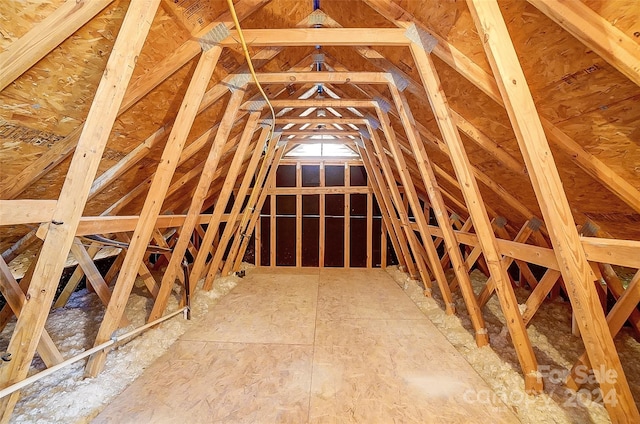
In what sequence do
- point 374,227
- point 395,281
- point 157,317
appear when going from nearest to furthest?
point 157,317
point 395,281
point 374,227

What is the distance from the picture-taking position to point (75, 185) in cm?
144

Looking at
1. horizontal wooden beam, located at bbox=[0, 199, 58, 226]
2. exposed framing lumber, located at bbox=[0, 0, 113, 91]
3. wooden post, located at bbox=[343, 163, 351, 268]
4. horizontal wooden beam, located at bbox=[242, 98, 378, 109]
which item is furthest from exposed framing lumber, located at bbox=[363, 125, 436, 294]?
horizontal wooden beam, located at bbox=[0, 199, 58, 226]

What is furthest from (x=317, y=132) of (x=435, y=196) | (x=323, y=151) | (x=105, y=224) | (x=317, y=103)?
(x=105, y=224)

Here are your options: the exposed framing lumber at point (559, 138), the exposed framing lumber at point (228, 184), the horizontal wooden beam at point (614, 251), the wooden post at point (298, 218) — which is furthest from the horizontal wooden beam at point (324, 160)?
the horizontal wooden beam at point (614, 251)

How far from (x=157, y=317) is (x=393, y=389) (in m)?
2.39

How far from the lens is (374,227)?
628cm

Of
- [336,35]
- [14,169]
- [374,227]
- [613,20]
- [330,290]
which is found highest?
[336,35]

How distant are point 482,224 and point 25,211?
271cm

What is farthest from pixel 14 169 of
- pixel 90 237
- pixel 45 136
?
pixel 90 237

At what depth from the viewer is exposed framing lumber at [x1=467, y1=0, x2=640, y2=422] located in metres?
1.38

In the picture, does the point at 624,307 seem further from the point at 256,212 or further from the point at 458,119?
the point at 256,212

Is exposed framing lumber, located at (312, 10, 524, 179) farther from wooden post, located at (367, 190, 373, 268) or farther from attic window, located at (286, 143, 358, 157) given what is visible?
wooden post, located at (367, 190, 373, 268)

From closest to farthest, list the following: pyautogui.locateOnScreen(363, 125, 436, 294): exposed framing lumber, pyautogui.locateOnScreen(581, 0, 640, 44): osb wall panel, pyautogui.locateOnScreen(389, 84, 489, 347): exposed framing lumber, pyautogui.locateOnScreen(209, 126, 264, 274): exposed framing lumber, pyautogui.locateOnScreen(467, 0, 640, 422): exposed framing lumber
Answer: pyautogui.locateOnScreen(581, 0, 640, 44): osb wall panel, pyautogui.locateOnScreen(467, 0, 640, 422): exposed framing lumber, pyautogui.locateOnScreen(389, 84, 489, 347): exposed framing lumber, pyautogui.locateOnScreen(363, 125, 436, 294): exposed framing lumber, pyautogui.locateOnScreen(209, 126, 264, 274): exposed framing lumber

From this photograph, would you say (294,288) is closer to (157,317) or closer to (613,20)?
(157,317)
